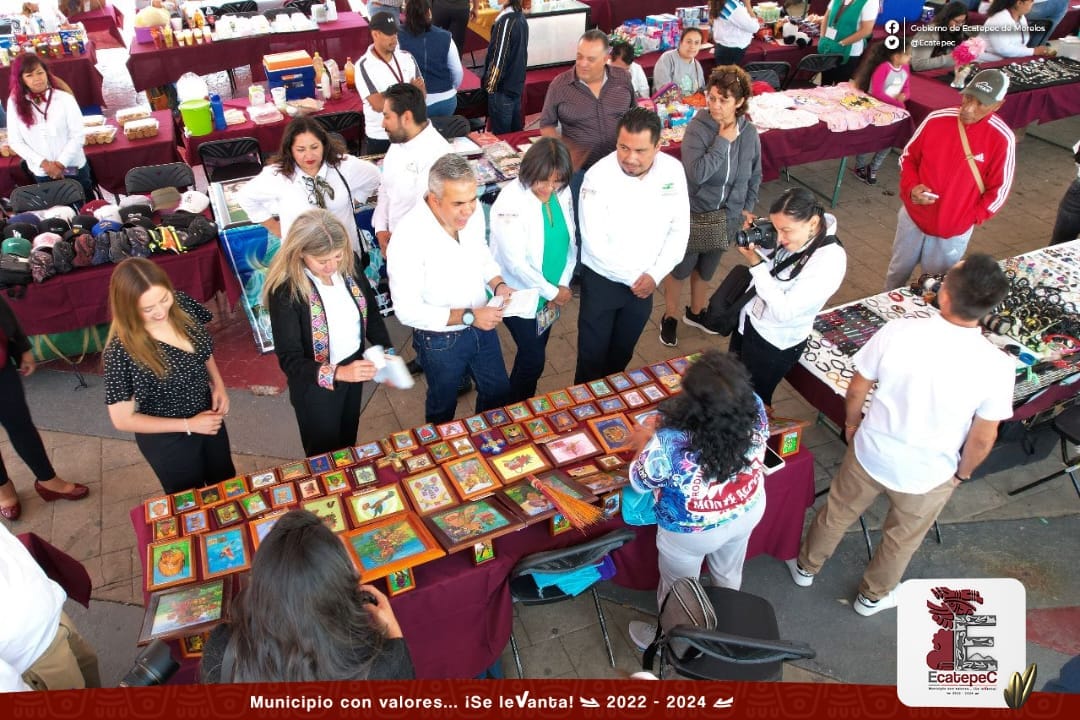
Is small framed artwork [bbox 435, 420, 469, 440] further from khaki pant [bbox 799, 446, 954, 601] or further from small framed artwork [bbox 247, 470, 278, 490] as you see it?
khaki pant [bbox 799, 446, 954, 601]

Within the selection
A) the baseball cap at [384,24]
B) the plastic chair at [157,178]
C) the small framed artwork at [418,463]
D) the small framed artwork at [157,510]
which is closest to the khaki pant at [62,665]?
the small framed artwork at [157,510]

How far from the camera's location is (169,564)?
2.41m

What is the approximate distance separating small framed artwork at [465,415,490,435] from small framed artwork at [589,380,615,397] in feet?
1.68

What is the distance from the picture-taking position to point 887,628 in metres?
3.24

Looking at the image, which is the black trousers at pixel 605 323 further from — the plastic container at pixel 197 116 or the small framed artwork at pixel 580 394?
the plastic container at pixel 197 116

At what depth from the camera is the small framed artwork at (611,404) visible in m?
3.16

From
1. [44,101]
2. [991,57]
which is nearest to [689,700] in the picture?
[44,101]

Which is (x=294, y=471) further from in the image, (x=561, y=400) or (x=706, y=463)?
(x=706, y=463)

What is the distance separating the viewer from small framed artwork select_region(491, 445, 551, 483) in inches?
110

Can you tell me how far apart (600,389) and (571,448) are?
0.42 meters

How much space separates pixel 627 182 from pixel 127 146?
13.7 ft

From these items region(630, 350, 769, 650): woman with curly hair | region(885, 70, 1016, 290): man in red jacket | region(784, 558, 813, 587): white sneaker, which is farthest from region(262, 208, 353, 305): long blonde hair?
region(885, 70, 1016, 290): man in red jacket

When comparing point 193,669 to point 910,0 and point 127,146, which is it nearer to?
point 127,146

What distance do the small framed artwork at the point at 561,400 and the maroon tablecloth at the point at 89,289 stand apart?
8.04 ft
